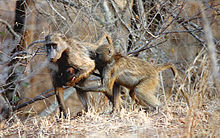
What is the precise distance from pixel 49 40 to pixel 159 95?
317 cm

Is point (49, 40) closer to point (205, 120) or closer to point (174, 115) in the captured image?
point (174, 115)

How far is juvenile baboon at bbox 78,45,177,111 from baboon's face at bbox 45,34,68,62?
745 mm

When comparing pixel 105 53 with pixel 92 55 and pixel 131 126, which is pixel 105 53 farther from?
pixel 131 126

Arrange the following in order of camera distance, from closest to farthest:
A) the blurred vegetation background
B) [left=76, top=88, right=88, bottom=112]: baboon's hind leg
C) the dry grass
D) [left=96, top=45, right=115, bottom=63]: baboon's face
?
the dry grass < [left=96, top=45, right=115, bottom=63]: baboon's face < [left=76, top=88, right=88, bottom=112]: baboon's hind leg < the blurred vegetation background

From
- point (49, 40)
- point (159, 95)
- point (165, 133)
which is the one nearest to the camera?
point (165, 133)

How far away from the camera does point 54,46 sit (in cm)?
535

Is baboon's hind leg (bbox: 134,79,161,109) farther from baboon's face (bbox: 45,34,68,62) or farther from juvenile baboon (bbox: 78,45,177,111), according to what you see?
baboon's face (bbox: 45,34,68,62)

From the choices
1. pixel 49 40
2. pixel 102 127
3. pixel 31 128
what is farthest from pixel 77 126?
pixel 49 40

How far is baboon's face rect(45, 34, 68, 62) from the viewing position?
5.24 metres

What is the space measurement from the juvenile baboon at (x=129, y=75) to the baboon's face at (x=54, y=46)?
0.74 meters

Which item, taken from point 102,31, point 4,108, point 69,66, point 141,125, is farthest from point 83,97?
point 4,108

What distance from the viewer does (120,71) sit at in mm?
5883

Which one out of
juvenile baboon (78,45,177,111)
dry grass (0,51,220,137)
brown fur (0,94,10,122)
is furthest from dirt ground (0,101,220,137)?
brown fur (0,94,10,122)

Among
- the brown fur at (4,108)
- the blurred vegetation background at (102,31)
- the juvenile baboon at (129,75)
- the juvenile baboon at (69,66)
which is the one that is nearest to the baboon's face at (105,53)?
the juvenile baboon at (129,75)
